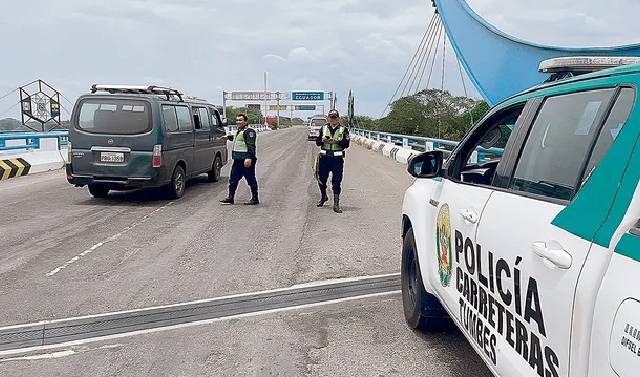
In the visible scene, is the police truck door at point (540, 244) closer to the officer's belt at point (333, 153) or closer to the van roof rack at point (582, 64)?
the van roof rack at point (582, 64)

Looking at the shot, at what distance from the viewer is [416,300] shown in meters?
4.54

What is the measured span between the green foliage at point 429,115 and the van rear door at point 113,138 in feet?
36.7

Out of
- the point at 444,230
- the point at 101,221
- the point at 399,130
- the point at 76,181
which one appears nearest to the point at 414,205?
the point at 444,230

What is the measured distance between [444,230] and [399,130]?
31504 millimetres

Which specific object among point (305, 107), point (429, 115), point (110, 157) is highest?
point (110, 157)

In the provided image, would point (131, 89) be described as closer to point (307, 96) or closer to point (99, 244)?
point (99, 244)

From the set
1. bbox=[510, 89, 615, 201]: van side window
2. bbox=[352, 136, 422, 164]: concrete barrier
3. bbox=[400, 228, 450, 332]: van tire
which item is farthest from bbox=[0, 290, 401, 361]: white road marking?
bbox=[352, 136, 422, 164]: concrete barrier

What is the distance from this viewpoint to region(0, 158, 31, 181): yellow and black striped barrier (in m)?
15.4

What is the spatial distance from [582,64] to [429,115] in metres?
27.1

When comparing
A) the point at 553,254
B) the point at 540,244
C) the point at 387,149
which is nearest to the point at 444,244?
the point at 540,244

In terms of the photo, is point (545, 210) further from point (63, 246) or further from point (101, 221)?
point (101, 221)

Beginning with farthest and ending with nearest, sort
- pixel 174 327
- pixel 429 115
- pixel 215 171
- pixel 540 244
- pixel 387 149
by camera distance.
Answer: pixel 429 115
pixel 387 149
pixel 215 171
pixel 174 327
pixel 540 244

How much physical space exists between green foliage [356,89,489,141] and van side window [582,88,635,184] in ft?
55.1

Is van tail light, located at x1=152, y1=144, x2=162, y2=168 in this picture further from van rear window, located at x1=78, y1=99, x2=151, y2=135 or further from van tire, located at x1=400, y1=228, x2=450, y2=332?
van tire, located at x1=400, y1=228, x2=450, y2=332
